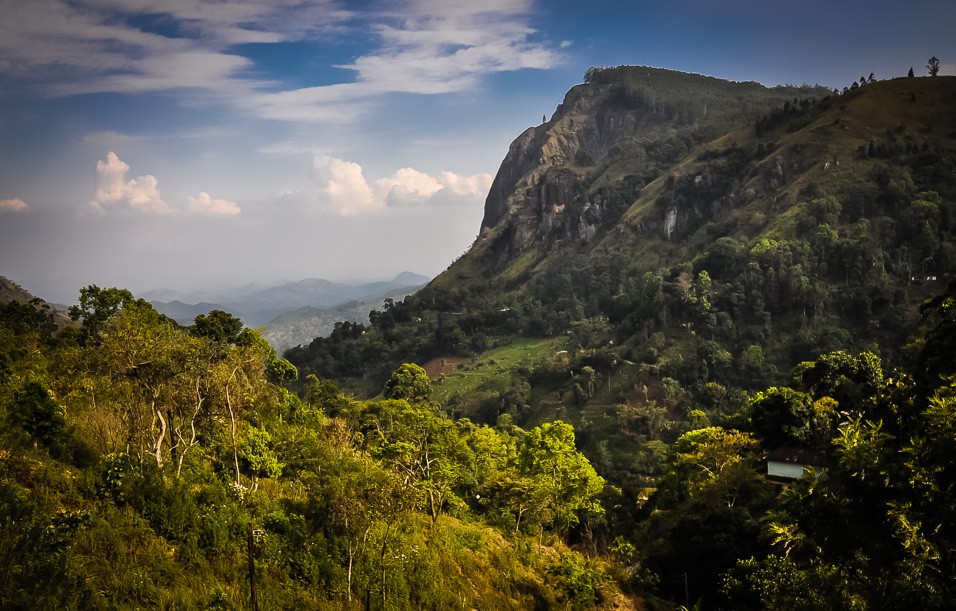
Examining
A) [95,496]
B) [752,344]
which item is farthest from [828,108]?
[95,496]

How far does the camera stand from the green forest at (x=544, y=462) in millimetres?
11711

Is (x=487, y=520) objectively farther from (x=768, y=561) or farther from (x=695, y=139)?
(x=695, y=139)

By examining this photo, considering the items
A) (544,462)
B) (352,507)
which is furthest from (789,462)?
(352,507)

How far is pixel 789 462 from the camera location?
110ft

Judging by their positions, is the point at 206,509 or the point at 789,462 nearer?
the point at 206,509

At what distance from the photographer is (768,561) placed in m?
16.5

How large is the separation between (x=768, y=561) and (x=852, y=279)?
75.7 m

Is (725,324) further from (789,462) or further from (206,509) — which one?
(206,509)

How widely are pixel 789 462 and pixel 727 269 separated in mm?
58912

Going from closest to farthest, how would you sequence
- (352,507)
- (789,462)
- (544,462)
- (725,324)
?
1. (352,507)
2. (544,462)
3. (789,462)
4. (725,324)

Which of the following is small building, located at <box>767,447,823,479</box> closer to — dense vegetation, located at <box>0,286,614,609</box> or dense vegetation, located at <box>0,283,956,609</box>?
dense vegetation, located at <box>0,283,956,609</box>

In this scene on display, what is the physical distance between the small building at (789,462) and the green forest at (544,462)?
0.21 meters

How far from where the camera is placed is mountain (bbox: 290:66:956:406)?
249 feet

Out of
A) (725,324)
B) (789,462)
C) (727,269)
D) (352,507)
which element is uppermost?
(727,269)
